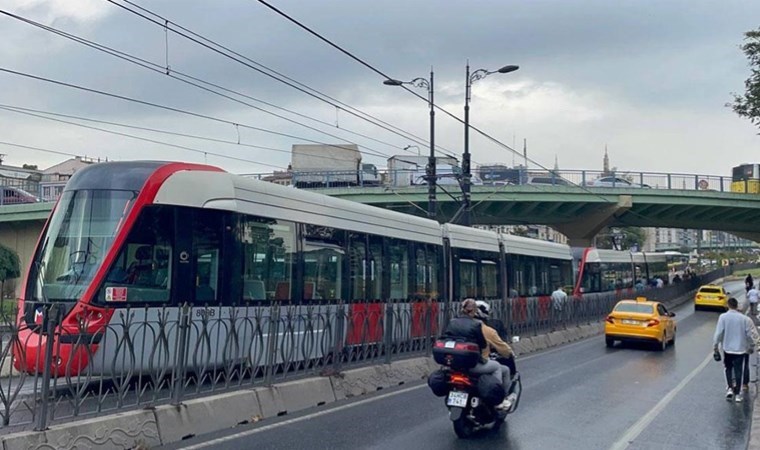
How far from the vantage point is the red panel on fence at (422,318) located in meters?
15.7

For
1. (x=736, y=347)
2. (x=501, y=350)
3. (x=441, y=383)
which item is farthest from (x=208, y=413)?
(x=736, y=347)

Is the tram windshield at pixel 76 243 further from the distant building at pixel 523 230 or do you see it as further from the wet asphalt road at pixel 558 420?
the distant building at pixel 523 230

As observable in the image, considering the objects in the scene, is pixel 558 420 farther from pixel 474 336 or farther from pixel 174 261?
pixel 174 261

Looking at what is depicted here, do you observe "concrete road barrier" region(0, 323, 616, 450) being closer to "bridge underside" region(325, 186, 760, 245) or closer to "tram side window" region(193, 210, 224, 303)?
"tram side window" region(193, 210, 224, 303)

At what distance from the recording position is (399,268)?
18531 millimetres

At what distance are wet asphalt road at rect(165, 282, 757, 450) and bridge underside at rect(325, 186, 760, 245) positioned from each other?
24.0 m

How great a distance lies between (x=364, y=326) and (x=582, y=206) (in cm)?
3550

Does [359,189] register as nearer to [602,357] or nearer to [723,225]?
[602,357]

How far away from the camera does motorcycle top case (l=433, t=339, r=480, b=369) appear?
8852mm

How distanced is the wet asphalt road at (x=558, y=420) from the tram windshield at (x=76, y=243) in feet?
11.3

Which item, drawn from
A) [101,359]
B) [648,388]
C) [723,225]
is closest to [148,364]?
[101,359]

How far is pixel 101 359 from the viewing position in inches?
311

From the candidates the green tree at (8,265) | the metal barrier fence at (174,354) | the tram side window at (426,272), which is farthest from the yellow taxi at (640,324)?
the green tree at (8,265)

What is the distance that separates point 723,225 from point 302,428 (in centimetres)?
A: 5062
